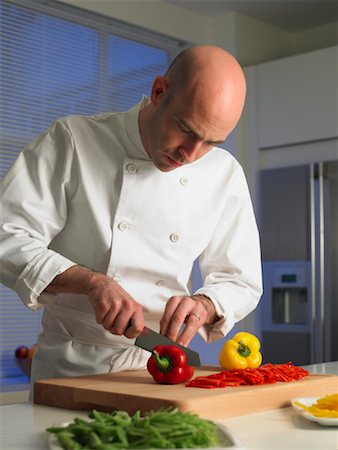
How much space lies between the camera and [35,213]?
5.74 feet

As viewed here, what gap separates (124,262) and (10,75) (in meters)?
2.54

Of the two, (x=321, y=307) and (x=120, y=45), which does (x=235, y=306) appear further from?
(x=120, y=45)

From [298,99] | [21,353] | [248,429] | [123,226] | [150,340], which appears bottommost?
[21,353]

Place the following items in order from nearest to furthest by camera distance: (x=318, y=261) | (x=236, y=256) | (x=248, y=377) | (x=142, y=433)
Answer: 1. (x=142, y=433)
2. (x=248, y=377)
3. (x=236, y=256)
4. (x=318, y=261)

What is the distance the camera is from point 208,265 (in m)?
2.00

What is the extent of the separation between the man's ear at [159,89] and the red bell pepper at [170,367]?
543 mm

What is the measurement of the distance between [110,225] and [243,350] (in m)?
0.46

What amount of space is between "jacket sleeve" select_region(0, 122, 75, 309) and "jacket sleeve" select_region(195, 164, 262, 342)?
41cm

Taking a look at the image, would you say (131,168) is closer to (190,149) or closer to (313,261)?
(190,149)

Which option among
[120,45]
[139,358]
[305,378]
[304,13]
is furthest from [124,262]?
[304,13]

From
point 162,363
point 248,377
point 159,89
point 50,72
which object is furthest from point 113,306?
point 50,72

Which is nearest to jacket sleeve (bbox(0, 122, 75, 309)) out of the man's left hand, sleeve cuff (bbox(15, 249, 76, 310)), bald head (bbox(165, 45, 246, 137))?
sleeve cuff (bbox(15, 249, 76, 310))

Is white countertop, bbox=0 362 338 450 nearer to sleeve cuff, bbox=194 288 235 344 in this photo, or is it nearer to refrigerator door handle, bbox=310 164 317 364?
sleeve cuff, bbox=194 288 235 344

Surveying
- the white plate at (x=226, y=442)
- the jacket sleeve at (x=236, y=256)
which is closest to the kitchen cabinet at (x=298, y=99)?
the jacket sleeve at (x=236, y=256)
